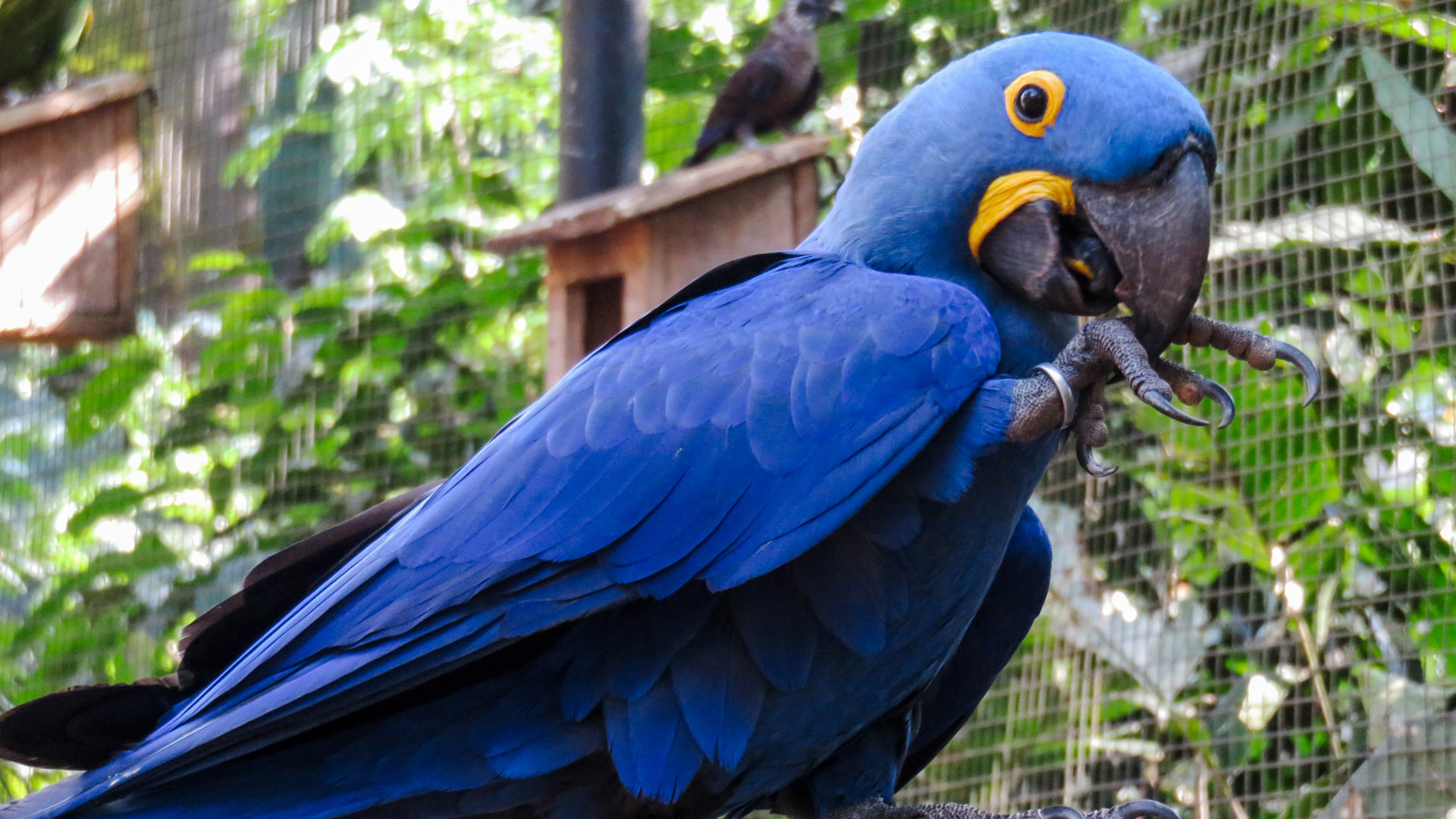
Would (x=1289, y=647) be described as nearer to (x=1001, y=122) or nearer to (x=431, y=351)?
(x=1001, y=122)

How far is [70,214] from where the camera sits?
2.66 metres

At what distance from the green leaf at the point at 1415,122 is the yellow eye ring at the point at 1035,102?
1.35 m

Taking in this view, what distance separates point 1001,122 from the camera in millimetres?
1245

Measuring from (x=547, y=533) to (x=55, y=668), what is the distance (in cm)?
260

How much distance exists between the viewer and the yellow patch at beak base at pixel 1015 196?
1.21m

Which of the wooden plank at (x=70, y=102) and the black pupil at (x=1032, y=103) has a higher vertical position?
the wooden plank at (x=70, y=102)

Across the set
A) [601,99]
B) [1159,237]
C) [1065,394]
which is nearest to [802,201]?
[601,99]

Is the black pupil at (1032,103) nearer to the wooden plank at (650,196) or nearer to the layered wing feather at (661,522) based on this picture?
the layered wing feather at (661,522)

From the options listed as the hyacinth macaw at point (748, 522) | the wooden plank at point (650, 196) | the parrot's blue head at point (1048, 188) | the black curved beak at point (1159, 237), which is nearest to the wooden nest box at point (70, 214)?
the wooden plank at point (650, 196)

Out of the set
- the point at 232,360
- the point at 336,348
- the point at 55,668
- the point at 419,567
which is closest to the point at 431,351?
the point at 336,348

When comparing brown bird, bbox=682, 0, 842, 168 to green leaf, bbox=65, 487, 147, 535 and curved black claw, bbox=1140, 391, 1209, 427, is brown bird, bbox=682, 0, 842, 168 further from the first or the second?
curved black claw, bbox=1140, 391, 1209, 427

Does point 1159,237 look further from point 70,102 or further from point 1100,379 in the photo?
point 70,102

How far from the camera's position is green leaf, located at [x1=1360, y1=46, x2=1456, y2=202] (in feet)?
7.45

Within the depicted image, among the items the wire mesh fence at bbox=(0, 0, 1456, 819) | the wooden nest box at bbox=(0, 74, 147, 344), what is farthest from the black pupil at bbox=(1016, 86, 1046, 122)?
the wooden nest box at bbox=(0, 74, 147, 344)
